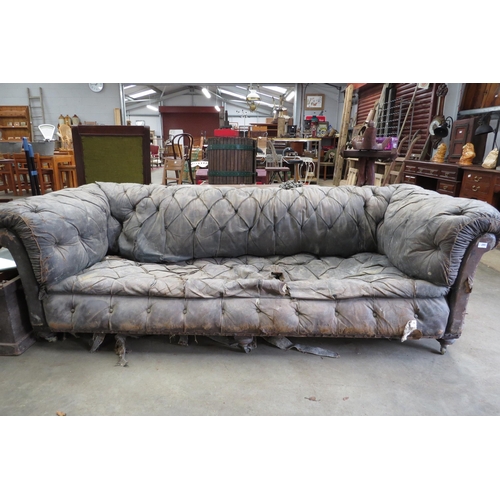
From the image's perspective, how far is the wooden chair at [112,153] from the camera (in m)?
3.57

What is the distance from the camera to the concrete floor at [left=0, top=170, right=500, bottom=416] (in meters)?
1.75

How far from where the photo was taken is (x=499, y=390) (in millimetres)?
1919

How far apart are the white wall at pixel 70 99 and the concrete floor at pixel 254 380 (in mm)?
10477

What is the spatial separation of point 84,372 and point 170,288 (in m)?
0.64

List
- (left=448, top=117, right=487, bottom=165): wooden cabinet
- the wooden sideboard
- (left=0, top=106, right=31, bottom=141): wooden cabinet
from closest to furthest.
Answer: the wooden sideboard < (left=448, top=117, right=487, bottom=165): wooden cabinet < (left=0, top=106, right=31, bottom=141): wooden cabinet

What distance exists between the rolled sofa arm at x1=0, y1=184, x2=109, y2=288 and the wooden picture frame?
456 inches

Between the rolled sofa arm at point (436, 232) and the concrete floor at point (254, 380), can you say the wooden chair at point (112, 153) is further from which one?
the rolled sofa arm at point (436, 232)

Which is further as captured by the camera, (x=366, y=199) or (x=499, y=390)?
(x=366, y=199)

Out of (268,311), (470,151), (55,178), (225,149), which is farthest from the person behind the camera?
(55,178)

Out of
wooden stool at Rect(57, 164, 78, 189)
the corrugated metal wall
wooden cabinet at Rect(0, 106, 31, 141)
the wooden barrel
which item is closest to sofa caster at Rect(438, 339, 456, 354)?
the wooden barrel

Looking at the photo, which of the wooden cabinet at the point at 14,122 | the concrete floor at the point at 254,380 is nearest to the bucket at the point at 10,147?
the wooden cabinet at the point at 14,122

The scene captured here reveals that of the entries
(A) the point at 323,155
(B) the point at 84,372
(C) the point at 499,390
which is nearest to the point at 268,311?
(B) the point at 84,372

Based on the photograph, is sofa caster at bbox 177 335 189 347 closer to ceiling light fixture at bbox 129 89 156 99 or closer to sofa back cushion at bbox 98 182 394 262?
sofa back cushion at bbox 98 182 394 262

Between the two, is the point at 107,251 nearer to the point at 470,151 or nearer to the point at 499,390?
the point at 499,390
